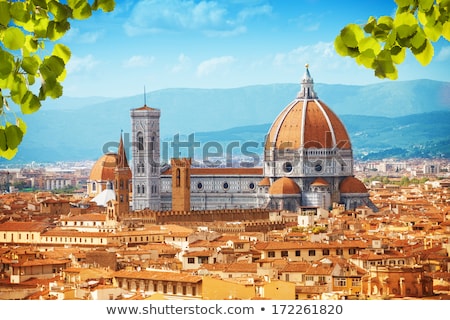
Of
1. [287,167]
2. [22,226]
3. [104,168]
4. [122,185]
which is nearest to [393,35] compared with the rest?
[22,226]

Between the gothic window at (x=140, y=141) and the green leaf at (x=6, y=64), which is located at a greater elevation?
the gothic window at (x=140, y=141)

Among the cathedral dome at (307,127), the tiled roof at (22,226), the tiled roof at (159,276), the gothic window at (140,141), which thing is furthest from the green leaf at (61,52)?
the cathedral dome at (307,127)

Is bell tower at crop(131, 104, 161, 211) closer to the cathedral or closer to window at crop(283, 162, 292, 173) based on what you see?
the cathedral

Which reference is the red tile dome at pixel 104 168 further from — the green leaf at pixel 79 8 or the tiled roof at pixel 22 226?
the green leaf at pixel 79 8

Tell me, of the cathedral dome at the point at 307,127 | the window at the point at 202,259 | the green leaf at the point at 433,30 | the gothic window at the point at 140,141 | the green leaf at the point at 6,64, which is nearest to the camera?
the green leaf at the point at 6,64

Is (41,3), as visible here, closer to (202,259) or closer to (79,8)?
(79,8)
